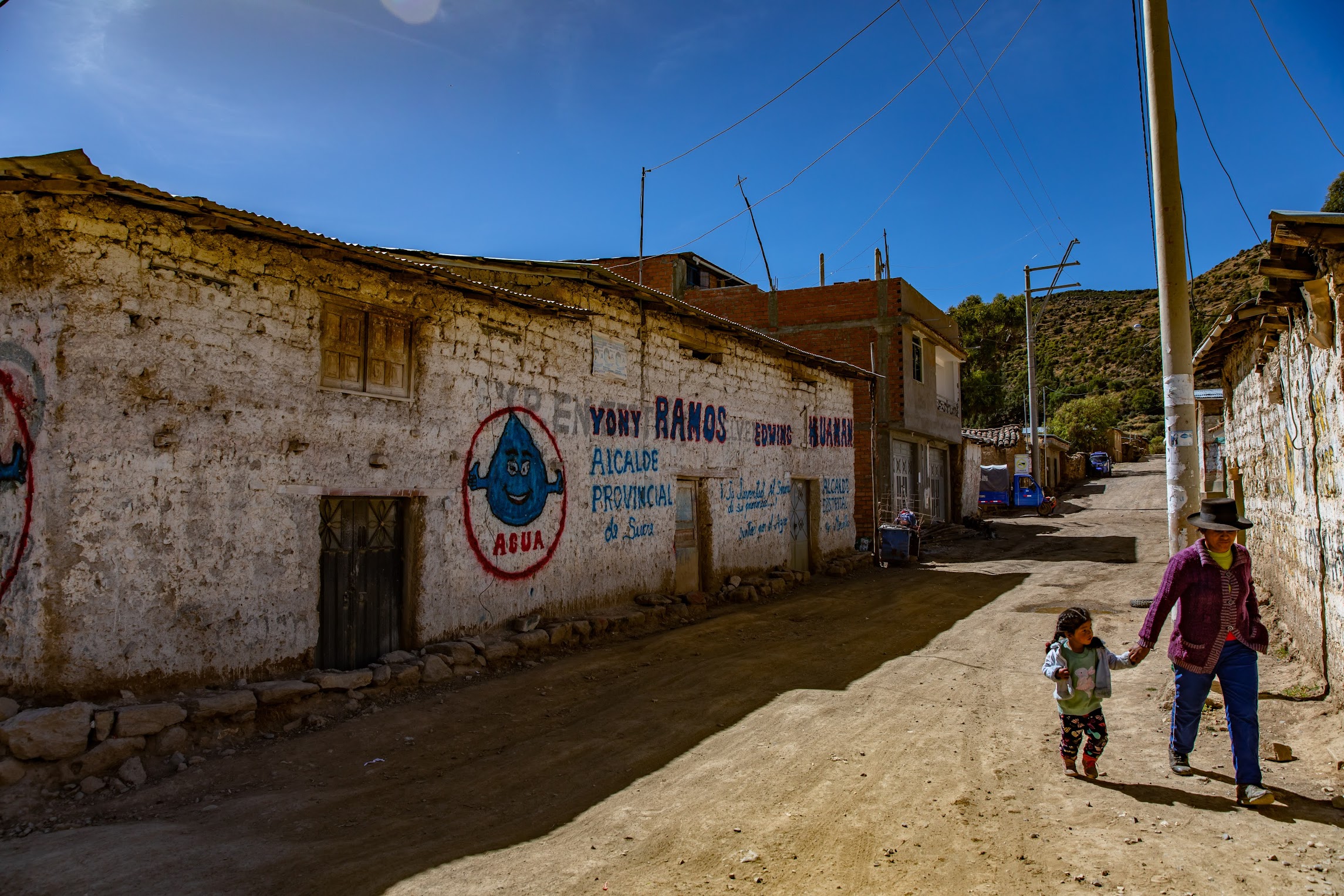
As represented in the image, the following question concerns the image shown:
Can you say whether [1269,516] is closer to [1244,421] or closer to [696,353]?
[1244,421]

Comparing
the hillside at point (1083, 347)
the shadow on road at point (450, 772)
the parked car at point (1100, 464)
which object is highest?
the hillside at point (1083, 347)

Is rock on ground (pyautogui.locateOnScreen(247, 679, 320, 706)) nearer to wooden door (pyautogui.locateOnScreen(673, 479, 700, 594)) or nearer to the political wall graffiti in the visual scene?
the political wall graffiti

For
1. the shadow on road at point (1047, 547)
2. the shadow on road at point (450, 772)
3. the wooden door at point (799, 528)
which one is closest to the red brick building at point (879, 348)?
the shadow on road at point (1047, 547)

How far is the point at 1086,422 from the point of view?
44500 mm

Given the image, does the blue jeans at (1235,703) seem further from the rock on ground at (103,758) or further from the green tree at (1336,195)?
the green tree at (1336,195)

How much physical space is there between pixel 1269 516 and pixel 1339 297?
13.7 ft

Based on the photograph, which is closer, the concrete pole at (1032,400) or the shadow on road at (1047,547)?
the shadow on road at (1047,547)

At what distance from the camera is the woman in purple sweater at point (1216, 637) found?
14.5ft

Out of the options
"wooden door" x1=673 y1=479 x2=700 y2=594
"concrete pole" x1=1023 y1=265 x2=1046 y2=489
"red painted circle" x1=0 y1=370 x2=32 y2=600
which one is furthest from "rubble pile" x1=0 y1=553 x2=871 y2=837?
"concrete pole" x1=1023 y1=265 x2=1046 y2=489

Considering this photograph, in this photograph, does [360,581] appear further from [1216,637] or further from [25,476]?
[1216,637]

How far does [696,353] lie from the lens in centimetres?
1258

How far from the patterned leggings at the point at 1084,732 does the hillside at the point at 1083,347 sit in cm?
3425

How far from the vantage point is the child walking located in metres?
4.89

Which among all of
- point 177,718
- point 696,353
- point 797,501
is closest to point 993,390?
point 797,501
